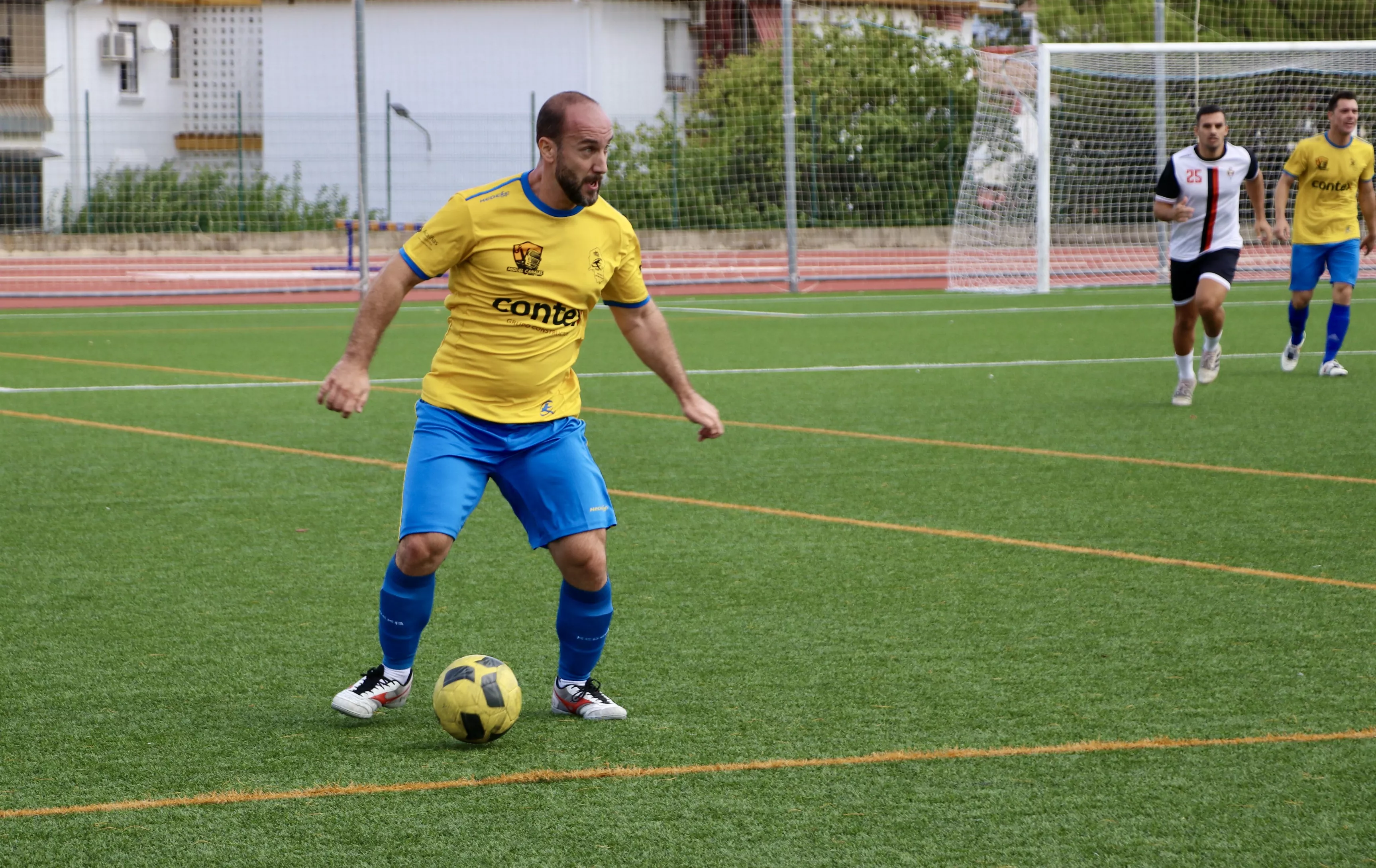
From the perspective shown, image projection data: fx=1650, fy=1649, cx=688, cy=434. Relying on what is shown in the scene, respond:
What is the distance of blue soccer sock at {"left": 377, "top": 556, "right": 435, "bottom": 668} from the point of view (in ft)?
14.3

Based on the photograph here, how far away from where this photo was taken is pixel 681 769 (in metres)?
3.93

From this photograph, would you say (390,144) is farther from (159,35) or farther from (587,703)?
(587,703)

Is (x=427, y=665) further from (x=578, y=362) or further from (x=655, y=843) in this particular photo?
(x=578, y=362)

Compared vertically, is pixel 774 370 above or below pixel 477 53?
below

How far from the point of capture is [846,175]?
26.6 metres

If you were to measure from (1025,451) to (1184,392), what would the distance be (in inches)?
94.1

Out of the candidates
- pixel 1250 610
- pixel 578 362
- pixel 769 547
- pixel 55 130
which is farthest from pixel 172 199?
pixel 1250 610

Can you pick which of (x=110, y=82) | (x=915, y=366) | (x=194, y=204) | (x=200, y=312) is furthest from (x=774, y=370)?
(x=110, y=82)

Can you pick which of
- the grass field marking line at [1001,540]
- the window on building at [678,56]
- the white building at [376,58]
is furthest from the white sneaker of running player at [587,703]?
the window on building at [678,56]

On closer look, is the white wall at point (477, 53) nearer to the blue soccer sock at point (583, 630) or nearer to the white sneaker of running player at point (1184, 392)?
the white sneaker of running player at point (1184, 392)

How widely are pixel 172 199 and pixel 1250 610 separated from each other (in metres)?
23.7

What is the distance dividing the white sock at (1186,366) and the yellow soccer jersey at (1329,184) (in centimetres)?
196

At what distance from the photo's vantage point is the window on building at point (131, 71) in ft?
139

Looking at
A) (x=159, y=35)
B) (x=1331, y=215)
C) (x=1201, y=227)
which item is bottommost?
(x=1201, y=227)
